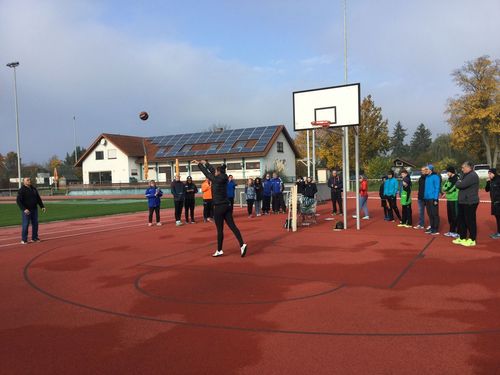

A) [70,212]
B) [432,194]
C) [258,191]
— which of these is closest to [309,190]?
[258,191]

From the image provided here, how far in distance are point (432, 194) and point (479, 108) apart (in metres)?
40.1

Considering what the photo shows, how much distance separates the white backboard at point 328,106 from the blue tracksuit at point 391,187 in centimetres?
249

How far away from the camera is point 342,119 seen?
1308 cm

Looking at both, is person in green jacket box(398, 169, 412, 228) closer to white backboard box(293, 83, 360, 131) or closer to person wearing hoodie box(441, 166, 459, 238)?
person wearing hoodie box(441, 166, 459, 238)

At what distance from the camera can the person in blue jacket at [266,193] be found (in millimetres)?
18625

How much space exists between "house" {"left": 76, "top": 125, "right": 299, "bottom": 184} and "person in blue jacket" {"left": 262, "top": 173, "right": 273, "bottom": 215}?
24345mm

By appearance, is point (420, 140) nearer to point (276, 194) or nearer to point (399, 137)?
point (399, 137)

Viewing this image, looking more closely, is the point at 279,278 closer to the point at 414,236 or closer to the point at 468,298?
the point at 468,298

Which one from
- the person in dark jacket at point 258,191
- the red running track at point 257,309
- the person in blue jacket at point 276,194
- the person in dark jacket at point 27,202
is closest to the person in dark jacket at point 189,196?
the person in dark jacket at point 258,191

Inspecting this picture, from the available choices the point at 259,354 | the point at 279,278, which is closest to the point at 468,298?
the point at 279,278

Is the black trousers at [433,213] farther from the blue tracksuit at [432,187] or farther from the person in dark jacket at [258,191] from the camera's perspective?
the person in dark jacket at [258,191]

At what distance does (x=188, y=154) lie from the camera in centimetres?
4947

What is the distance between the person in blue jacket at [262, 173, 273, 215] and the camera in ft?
61.1

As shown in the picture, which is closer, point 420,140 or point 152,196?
point 152,196
